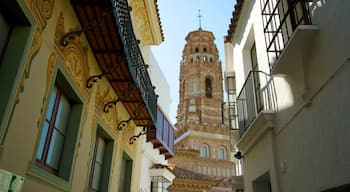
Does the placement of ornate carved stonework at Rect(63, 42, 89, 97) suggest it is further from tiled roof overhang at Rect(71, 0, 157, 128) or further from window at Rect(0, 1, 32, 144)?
window at Rect(0, 1, 32, 144)

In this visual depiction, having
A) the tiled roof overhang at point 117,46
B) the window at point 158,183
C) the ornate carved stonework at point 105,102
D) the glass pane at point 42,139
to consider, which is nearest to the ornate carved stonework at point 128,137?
the tiled roof overhang at point 117,46

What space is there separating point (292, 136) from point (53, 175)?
12.8ft

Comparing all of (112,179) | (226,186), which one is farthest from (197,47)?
(112,179)

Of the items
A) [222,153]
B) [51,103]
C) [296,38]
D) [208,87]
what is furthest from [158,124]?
[208,87]

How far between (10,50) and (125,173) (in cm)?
618

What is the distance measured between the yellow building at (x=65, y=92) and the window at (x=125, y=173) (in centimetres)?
70

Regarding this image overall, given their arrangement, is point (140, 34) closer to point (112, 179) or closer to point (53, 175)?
point (112, 179)

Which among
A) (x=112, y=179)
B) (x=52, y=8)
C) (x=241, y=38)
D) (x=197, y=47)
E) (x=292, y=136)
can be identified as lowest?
(x=112, y=179)

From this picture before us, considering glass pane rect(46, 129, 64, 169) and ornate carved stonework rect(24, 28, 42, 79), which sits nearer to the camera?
ornate carved stonework rect(24, 28, 42, 79)

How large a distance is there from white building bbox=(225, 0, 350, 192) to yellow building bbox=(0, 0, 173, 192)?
9.10 ft

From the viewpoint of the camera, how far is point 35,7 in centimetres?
379

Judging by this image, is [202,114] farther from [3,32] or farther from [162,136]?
[3,32]

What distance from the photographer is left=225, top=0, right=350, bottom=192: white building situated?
3.61 meters

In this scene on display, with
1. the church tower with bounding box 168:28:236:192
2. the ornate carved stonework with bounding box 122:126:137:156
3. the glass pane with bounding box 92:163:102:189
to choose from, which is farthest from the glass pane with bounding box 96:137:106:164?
the church tower with bounding box 168:28:236:192
